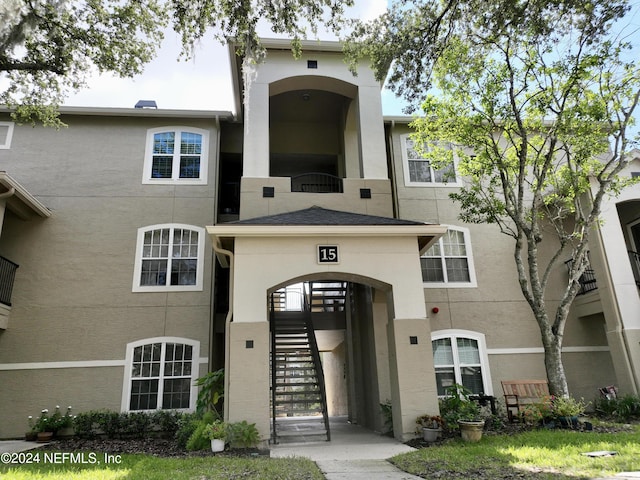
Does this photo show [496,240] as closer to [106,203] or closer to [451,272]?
[451,272]

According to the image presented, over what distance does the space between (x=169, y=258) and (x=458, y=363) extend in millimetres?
8394

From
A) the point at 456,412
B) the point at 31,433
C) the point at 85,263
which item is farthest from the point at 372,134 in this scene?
the point at 31,433

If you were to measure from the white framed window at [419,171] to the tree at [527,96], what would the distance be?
8.09 ft

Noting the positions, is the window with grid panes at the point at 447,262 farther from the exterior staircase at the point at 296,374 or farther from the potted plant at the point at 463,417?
the potted plant at the point at 463,417

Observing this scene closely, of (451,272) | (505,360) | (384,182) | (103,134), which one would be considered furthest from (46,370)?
(505,360)

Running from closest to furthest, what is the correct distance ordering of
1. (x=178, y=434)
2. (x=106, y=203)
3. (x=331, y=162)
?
(x=178, y=434) → (x=106, y=203) → (x=331, y=162)

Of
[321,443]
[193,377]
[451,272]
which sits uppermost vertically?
[451,272]

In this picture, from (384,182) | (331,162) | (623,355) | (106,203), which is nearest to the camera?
(623,355)

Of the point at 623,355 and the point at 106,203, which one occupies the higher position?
the point at 106,203

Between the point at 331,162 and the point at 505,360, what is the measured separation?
28.2 ft

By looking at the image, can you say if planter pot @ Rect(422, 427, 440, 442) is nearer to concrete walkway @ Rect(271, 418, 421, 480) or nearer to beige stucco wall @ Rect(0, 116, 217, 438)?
concrete walkway @ Rect(271, 418, 421, 480)

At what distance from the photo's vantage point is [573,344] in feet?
39.9

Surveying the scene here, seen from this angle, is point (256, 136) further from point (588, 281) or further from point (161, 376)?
point (588, 281)

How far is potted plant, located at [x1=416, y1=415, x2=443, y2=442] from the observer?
7754mm
